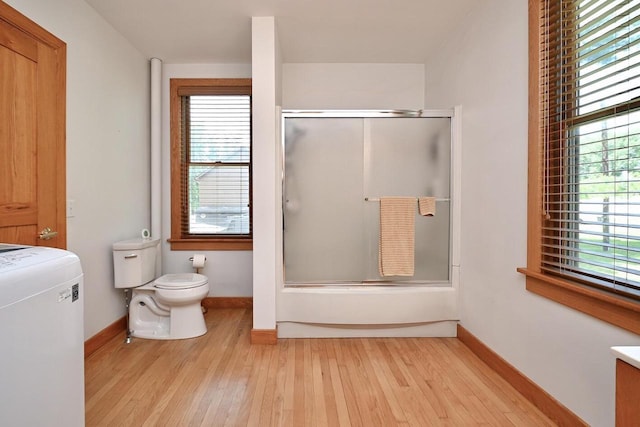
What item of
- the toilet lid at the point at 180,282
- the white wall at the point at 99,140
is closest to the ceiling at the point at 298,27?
the white wall at the point at 99,140

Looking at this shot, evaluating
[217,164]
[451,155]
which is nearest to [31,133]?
[217,164]

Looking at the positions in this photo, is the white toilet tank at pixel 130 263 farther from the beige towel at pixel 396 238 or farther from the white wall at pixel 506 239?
the white wall at pixel 506 239

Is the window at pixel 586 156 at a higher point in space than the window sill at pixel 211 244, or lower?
higher

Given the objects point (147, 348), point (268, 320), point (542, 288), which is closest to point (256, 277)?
point (268, 320)

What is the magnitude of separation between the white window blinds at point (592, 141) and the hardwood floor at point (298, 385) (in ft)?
2.70

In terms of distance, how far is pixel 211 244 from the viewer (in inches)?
137

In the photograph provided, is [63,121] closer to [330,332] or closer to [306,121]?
[306,121]

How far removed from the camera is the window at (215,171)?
3490 mm

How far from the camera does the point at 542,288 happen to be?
1.76 m

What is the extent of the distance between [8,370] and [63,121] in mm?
1719

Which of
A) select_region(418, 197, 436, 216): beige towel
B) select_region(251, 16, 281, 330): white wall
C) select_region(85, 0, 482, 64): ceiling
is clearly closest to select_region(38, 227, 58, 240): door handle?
select_region(251, 16, 281, 330): white wall

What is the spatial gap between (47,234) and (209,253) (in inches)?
62.1

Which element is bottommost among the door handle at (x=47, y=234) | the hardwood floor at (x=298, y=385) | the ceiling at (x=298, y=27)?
the hardwood floor at (x=298, y=385)

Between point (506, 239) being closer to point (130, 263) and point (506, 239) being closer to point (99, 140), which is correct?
point (130, 263)
